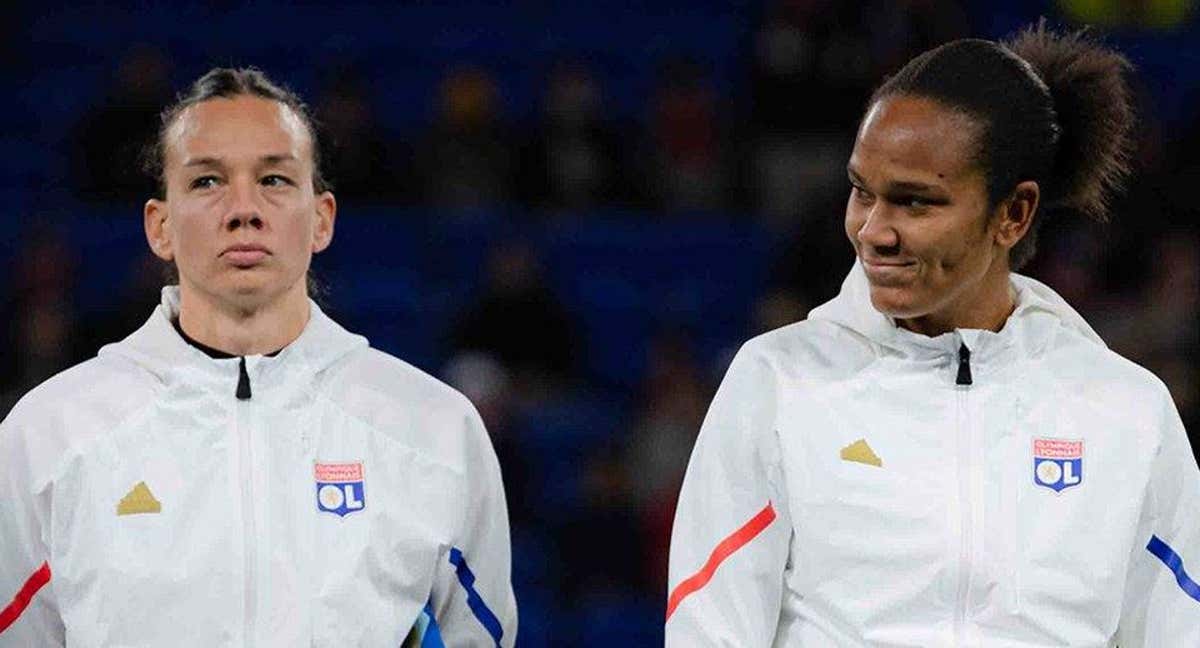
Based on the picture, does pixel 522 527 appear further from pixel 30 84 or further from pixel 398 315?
pixel 30 84

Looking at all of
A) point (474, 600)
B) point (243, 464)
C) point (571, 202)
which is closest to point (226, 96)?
point (243, 464)

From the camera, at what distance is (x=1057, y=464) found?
3574mm

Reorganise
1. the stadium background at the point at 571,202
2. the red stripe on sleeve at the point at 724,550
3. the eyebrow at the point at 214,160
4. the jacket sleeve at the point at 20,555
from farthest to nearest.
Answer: the stadium background at the point at 571,202 < the eyebrow at the point at 214,160 < the jacket sleeve at the point at 20,555 < the red stripe on sleeve at the point at 724,550

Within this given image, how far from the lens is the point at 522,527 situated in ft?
23.0

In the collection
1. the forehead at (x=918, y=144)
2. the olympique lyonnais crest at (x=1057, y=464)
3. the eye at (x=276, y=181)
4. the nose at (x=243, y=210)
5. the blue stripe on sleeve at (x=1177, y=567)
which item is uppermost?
the forehead at (x=918, y=144)

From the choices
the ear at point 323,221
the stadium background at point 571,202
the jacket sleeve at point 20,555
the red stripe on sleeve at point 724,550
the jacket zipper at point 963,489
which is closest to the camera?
the jacket zipper at point 963,489

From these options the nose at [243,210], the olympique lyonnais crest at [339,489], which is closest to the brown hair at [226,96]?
the nose at [243,210]

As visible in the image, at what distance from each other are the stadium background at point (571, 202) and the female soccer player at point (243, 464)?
2851 mm

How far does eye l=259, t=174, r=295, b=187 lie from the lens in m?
3.90

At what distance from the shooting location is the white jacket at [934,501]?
348 centimetres

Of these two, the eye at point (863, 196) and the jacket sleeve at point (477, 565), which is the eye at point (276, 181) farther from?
the eye at point (863, 196)

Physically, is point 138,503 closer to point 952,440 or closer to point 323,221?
point 323,221

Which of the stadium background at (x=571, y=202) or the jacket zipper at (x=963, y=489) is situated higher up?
Result: the jacket zipper at (x=963, y=489)

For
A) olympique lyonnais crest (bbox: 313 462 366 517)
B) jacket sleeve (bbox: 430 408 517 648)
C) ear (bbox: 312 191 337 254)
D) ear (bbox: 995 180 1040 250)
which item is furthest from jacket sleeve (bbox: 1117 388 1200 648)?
ear (bbox: 312 191 337 254)
